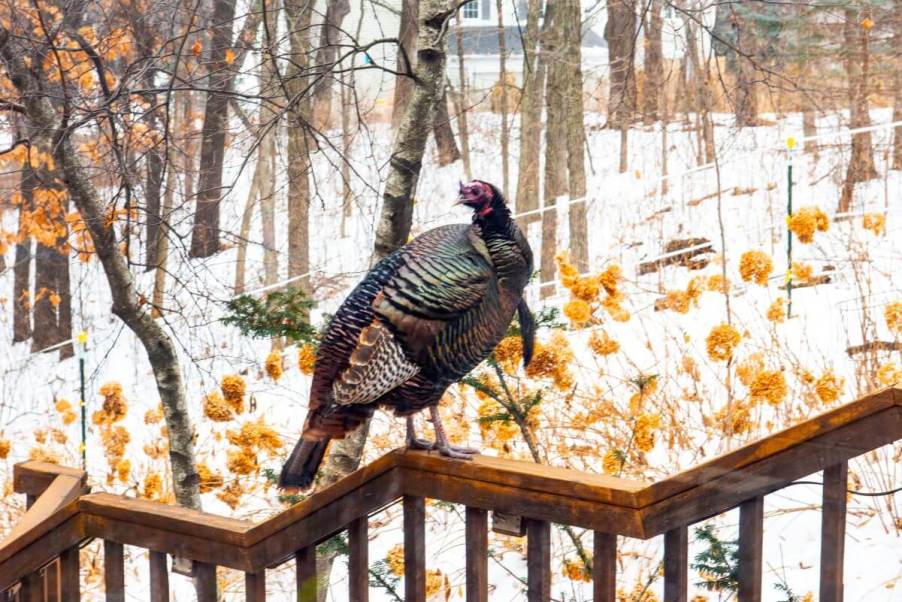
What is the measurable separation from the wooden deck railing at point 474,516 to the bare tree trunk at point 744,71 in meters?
2.07

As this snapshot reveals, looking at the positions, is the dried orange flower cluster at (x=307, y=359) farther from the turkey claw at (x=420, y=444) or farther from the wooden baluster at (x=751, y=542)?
the wooden baluster at (x=751, y=542)

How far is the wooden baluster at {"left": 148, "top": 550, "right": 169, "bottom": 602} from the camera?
8.08ft

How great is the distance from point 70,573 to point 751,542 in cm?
153

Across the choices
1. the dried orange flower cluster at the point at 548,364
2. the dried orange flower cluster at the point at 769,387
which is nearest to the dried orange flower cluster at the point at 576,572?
the dried orange flower cluster at the point at 548,364

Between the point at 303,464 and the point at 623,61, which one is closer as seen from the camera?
the point at 303,464

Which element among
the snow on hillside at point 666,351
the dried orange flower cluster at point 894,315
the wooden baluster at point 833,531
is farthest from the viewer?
A: the dried orange flower cluster at point 894,315

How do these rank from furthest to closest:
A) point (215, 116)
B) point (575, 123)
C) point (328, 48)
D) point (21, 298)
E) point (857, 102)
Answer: point (21, 298) < point (857, 102) < point (575, 123) < point (215, 116) < point (328, 48)

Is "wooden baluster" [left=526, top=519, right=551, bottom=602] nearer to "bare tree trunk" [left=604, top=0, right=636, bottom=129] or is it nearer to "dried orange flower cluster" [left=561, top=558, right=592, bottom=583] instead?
"dried orange flower cluster" [left=561, top=558, right=592, bottom=583]

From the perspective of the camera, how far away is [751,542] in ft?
6.52

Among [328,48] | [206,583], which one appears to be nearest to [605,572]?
[206,583]

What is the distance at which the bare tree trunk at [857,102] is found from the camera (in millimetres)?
9797

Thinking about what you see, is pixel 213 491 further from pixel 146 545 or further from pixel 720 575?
pixel 720 575

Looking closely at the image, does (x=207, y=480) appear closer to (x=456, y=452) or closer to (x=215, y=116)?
(x=215, y=116)

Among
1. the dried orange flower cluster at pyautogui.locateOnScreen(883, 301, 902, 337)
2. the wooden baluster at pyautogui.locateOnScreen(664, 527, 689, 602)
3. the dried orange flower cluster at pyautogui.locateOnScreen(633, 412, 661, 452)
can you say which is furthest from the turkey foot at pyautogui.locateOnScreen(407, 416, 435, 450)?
the dried orange flower cluster at pyautogui.locateOnScreen(883, 301, 902, 337)
